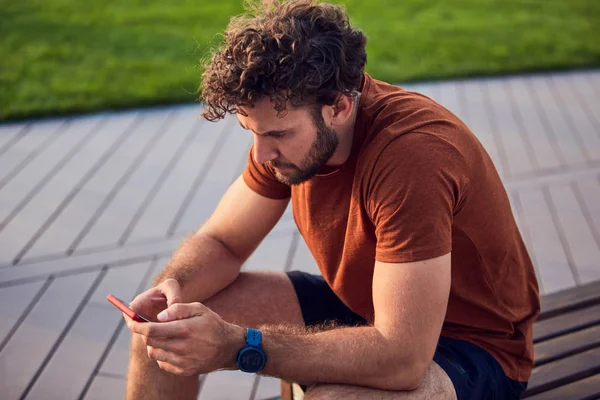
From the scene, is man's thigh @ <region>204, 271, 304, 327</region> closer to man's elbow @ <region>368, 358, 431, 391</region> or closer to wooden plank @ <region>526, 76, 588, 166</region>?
man's elbow @ <region>368, 358, 431, 391</region>

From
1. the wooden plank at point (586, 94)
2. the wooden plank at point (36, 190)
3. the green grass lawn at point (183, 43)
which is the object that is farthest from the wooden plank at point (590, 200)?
the wooden plank at point (36, 190)

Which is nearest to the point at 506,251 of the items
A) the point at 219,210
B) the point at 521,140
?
the point at 219,210

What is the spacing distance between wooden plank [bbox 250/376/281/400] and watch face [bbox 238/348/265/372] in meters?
0.87

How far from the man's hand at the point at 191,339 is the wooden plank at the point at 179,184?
186 cm

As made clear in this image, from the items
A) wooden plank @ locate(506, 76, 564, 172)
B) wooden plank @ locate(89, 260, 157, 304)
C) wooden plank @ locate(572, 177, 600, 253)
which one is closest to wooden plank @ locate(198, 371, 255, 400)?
wooden plank @ locate(89, 260, 157, 304)

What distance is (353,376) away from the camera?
5.64ft

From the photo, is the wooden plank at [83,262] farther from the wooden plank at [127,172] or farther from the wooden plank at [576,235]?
the wooden plank at [576,235]

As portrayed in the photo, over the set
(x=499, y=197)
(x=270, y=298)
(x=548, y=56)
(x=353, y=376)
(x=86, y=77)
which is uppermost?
(x=499, y=197)

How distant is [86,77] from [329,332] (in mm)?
4210

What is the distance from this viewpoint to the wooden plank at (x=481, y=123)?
14.2ft

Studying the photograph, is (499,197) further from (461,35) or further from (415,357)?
(461,35)

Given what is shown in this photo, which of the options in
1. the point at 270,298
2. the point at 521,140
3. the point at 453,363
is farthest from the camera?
the point at 521,140

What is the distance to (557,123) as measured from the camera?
485 centimetres

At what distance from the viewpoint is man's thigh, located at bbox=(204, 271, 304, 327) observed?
2186 mm
